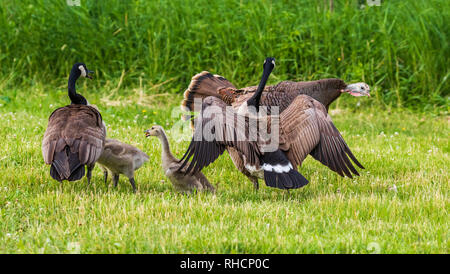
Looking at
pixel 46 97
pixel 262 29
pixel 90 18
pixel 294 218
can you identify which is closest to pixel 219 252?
pixel 294 218

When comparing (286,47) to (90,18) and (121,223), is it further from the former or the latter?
(121,223)

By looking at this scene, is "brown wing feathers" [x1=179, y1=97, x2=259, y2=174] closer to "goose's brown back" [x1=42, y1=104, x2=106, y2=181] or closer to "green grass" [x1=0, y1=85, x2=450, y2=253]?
"green grass" [x1=0, y1=85, x2=450, y2=253]

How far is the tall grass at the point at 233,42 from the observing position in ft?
42.8

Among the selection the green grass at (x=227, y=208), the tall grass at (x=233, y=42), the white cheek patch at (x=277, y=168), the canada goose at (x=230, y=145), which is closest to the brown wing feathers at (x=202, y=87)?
the green grass at (x=227, y=208)

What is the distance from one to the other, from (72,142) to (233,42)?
747cm

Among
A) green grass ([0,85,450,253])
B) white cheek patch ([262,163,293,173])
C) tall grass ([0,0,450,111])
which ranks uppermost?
tall grass ([0,0,450,111])

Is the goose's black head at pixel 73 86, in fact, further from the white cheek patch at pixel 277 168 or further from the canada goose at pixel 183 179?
the white cheek patch at pixel 277 168

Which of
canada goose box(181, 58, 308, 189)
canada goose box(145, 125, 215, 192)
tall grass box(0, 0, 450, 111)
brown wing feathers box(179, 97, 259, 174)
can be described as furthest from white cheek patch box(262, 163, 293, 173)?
tall grass box(0, 0, 450, 111)

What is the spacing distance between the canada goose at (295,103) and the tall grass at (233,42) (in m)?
3.79

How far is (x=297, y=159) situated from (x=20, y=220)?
311 cm

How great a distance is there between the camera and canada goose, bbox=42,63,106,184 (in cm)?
643

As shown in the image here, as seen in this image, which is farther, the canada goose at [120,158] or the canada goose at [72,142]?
the canada goose at [120,158]

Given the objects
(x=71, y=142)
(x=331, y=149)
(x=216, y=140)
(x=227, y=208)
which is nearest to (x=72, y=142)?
(x=71, y=142)

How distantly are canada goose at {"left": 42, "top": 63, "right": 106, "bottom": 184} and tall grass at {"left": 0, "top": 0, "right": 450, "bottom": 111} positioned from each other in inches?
242
